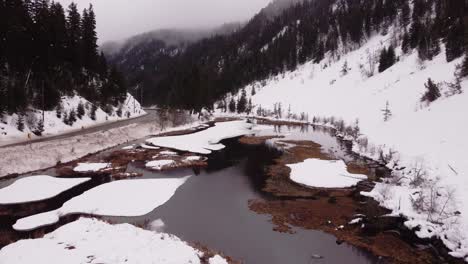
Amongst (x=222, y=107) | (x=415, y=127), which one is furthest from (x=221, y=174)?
(x=222, y=107)

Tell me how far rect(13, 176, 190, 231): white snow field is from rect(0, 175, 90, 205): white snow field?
2.52 metres

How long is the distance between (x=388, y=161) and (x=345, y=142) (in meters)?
16.0

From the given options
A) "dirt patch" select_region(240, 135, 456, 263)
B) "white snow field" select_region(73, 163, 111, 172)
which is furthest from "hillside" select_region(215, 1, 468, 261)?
"white snow field" select_region(73, 163, 111, 172)

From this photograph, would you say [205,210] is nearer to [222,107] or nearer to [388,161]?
[388,161]

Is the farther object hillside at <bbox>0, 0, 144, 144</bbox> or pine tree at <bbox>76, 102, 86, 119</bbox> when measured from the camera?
pine tree at <bbox>76, 102, 86, 119</bbox>

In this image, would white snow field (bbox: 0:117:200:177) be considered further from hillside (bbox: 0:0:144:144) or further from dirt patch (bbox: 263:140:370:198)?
dirt patch (bbox: 263:140:370:198)

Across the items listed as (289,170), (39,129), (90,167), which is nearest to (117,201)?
(90,167)

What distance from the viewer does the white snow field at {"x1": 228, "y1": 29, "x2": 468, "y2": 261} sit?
18094mm

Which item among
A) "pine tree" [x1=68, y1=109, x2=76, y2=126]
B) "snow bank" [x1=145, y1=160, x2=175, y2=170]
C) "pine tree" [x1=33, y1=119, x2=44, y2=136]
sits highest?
"pine tree" [x1=68, y1=109, x2=76, y2=126]

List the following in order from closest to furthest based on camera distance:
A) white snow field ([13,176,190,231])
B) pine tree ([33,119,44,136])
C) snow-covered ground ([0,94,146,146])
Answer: white snow field ([13,176,190,231]) < snow-covered ground ([0,94,146,146]) < pine tree ([33,119,44,136])

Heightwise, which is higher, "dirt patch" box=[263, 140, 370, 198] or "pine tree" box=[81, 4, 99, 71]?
Answer: "pine tree" box=[81, 4, 99, 71]

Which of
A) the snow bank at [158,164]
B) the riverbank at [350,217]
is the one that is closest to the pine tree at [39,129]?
the snow bank at [158,164]

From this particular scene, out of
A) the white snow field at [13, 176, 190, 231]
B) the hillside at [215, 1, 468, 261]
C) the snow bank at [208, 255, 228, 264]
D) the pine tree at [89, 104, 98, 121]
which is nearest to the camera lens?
the snow bank at [208, 255, 228, 264]

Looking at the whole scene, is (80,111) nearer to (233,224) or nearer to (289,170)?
Result: (289,170)
